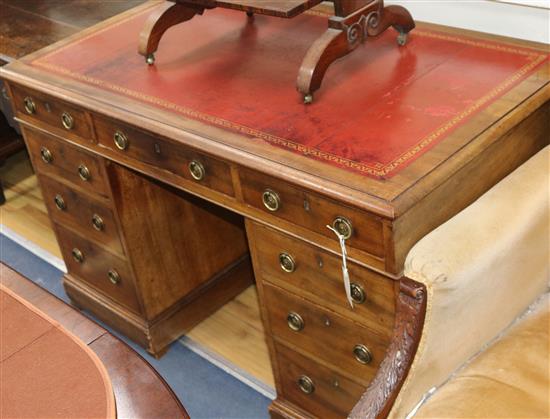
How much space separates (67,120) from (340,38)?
0.79m

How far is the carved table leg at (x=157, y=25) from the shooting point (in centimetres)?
208

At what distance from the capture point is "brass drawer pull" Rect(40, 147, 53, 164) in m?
2.39

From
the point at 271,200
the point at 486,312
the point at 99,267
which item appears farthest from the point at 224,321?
the point at 486,312

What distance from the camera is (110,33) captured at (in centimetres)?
236

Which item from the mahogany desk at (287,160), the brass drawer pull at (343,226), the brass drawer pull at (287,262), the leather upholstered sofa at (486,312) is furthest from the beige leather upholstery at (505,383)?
the brass drawer pull at (287,262)

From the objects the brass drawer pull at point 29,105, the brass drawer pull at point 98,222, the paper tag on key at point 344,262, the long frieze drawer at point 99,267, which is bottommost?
the long frieze drawer at point 99,267

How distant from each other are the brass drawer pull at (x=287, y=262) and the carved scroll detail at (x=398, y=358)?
1.33 ft

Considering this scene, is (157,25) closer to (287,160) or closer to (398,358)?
(287,160)

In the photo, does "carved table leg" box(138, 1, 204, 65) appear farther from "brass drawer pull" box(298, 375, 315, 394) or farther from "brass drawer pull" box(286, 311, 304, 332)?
"brass drawer pull" box(298, 375, 315, 394)

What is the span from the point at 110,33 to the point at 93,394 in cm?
127

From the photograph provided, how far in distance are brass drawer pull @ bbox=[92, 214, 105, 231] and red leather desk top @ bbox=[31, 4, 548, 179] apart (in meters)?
0.44

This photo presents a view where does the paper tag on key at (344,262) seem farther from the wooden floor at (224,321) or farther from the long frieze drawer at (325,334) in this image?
Result: the wooden floor at (224,321)

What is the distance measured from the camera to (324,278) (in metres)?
1.73

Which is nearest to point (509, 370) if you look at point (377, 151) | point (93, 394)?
point (377, 151)
